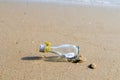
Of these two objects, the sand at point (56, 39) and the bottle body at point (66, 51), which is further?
the bottle body at point (66, 51)

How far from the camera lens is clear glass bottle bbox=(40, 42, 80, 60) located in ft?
10.5

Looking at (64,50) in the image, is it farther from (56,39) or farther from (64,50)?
(56,39)

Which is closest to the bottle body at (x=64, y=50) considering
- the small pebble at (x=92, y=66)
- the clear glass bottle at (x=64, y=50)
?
the clear glass bottle at (x=64, y=50)

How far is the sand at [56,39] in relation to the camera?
2.93 meters

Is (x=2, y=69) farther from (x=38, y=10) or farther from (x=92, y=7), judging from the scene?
(x=92, y=7)

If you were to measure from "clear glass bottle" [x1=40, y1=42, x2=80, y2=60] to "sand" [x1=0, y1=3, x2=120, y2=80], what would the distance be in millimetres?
73

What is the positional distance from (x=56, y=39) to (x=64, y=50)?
638mm

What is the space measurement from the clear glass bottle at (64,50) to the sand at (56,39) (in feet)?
0.24

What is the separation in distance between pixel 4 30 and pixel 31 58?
1.17 m

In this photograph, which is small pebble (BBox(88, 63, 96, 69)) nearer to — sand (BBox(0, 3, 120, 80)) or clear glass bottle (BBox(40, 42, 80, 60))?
sand (BBox(0, 3, 120, 80))

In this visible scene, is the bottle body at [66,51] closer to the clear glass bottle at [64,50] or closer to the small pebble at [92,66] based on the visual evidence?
the clear glass bottle at [64,50]

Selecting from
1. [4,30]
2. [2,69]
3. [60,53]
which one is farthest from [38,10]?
[2,69]

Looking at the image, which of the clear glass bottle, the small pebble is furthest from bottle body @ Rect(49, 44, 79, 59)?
the small pebble

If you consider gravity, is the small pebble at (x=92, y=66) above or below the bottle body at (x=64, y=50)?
below
